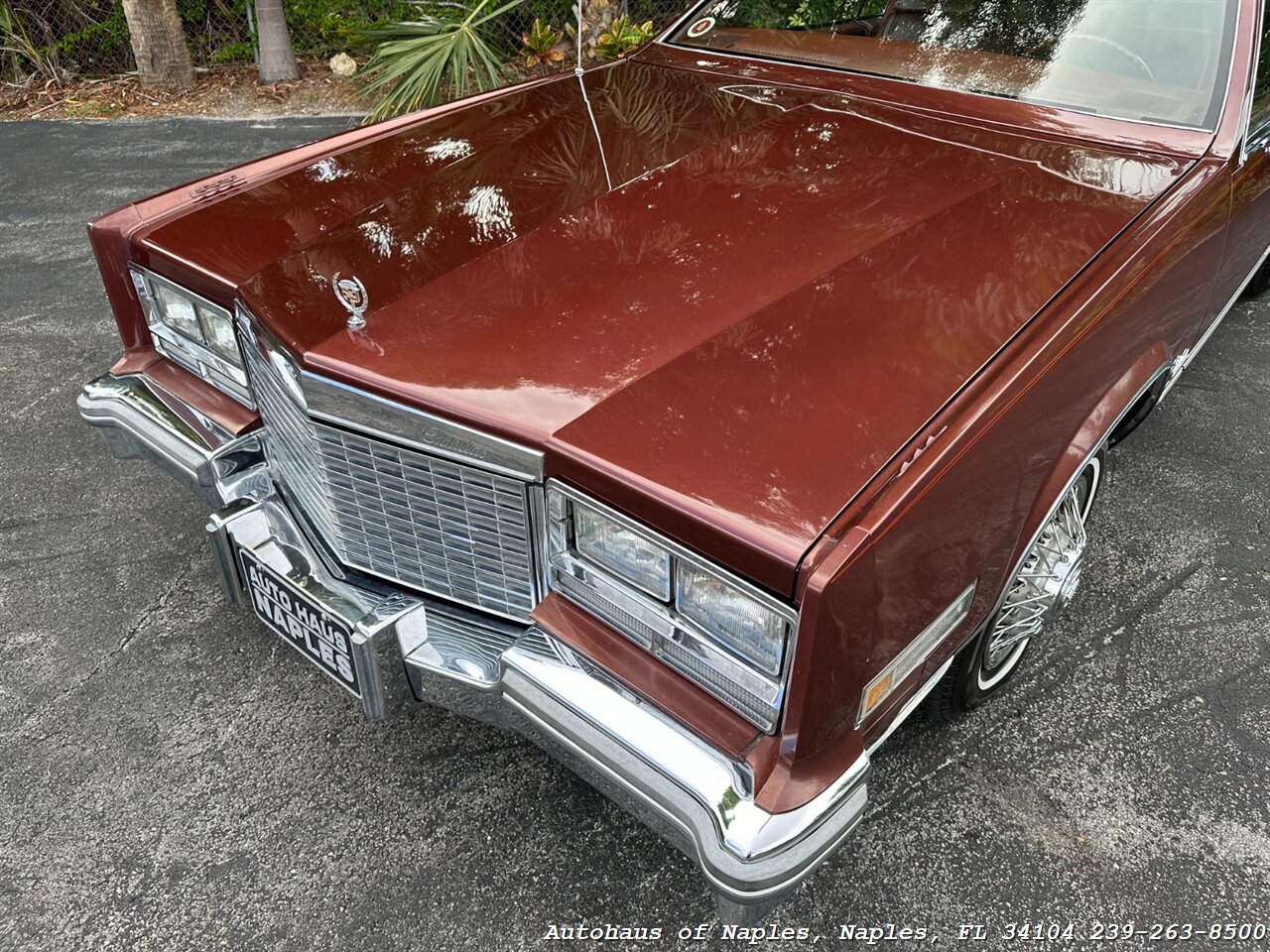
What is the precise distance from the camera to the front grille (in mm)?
1786

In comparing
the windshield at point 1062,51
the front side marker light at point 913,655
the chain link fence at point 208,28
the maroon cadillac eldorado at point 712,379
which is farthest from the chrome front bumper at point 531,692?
the chain link fence at point 208,28

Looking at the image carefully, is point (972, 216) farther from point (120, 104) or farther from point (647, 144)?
point (120, 104)

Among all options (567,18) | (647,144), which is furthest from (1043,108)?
(567,18)

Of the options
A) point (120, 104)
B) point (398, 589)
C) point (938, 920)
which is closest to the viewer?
point (938, 920)

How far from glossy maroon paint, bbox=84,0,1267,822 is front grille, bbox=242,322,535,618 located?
0.45ft

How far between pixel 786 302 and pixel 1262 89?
1.78 meters

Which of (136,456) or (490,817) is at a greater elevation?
(136,456)

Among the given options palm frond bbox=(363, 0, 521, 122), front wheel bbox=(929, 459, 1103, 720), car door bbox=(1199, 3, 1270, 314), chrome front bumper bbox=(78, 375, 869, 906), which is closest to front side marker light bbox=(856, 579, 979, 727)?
chrome front bumper bbox=(78, 375, 869, 906)

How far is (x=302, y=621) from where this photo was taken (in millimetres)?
1999

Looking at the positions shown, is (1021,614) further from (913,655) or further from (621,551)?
(621,551)

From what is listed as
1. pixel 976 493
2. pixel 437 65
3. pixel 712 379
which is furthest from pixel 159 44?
pixel 976 493

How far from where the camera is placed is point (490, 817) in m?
2.17

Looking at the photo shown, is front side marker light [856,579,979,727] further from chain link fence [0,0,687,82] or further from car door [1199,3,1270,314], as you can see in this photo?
chain link fence [0,0,687,82]

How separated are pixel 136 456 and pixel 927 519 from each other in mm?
2089
